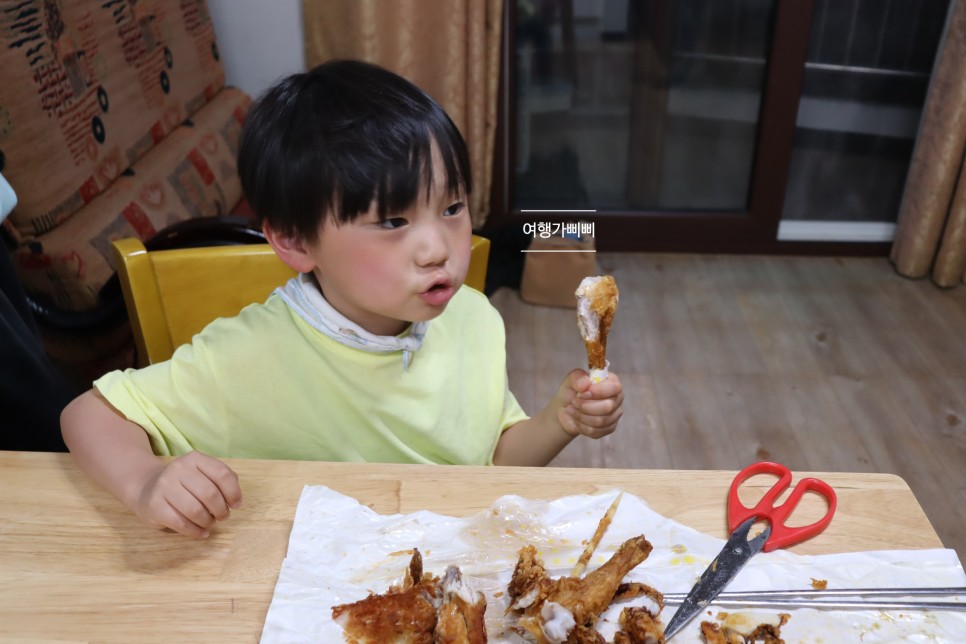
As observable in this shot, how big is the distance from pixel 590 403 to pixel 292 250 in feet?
1.18

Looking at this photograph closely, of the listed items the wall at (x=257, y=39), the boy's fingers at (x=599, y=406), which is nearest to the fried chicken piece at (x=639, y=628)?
the boy's fingers at (x=599, y=406)

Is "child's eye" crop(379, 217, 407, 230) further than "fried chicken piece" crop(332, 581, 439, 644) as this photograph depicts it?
Yes

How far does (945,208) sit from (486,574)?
2540 millimetres

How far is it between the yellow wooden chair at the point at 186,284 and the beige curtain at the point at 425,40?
149 cm

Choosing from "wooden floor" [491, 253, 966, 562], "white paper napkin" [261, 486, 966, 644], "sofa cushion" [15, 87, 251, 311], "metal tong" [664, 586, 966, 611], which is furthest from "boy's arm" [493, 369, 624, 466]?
"wooden floor" [491, 253, 966, 562]

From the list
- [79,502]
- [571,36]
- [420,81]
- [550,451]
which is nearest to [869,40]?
[571,36]

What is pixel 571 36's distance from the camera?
9.82ft

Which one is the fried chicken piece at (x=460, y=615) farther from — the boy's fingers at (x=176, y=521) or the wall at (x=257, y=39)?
the wall at (x=257, y=39)

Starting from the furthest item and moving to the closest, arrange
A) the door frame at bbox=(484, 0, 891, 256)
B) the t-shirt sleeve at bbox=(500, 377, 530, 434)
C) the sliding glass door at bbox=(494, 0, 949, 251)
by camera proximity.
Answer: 1. the sliding glass door at bbox=(494, 0, 949, 251)
2. the door frame at bbox=(484, 0, 891, 256)
3. the t-shirt sleeve at bbox=(500, 377, 530, 434)

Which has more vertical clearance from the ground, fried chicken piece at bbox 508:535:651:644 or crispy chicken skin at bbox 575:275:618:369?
crispy chicken skin at bbox 575:275:618:369

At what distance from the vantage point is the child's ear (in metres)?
0.88

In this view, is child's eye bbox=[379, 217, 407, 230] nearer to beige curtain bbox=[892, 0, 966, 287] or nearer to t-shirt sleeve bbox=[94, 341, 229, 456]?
t-shirt sleeve bbox=[94, 341, 229, 456]

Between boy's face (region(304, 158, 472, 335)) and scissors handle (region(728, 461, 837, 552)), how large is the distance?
335 millimetres

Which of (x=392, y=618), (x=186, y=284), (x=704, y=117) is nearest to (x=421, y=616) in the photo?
(x=392, y=618)
